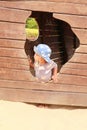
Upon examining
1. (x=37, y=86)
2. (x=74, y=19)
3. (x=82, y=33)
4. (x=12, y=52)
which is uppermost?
(x=74, y=19)

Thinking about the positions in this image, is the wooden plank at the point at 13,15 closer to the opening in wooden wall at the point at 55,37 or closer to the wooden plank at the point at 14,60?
the wooden plank at the point at 14,60

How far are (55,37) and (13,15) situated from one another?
1736 millimetres

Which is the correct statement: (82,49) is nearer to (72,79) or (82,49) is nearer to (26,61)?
(72,79)

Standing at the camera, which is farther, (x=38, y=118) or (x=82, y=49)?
(x=82, y=49)

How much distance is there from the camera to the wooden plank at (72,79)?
4.58 m

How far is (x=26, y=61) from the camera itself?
4.51 metres

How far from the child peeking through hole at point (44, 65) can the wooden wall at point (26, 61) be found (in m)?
0.14

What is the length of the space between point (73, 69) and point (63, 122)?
501 millimetres

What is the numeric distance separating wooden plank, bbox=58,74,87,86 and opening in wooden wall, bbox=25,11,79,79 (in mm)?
1114

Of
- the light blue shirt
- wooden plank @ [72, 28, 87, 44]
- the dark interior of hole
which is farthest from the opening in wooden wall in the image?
wooden plank @ [72, 28, 87, 44]

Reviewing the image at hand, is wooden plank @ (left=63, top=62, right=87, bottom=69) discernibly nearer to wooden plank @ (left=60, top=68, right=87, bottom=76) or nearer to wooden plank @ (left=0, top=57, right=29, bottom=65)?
wooden plank @ (left=60, top=68, right=87, bottom=76)

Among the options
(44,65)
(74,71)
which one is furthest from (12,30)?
(74,71)

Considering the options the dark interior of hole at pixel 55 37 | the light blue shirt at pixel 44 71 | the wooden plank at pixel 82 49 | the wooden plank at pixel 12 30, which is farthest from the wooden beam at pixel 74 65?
the dark interior of hole at pixel 55 37

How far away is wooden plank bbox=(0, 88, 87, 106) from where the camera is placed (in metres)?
4.64
